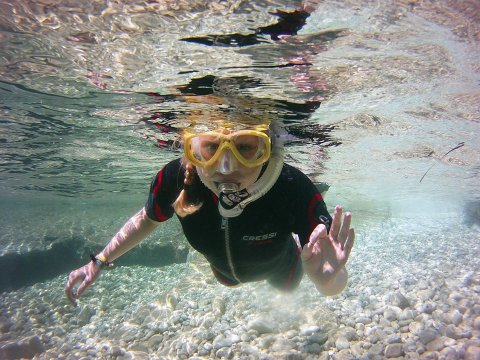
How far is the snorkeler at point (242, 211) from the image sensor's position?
2.98 m

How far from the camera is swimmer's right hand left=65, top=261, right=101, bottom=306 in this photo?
402 centimetres

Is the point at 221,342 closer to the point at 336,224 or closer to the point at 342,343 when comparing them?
the point at 342,343

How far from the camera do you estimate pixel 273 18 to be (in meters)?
3.70

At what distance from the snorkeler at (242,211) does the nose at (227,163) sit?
0.01 m

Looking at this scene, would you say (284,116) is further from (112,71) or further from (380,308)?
(380,308)

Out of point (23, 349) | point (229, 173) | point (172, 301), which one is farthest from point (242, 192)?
point (23, 349)

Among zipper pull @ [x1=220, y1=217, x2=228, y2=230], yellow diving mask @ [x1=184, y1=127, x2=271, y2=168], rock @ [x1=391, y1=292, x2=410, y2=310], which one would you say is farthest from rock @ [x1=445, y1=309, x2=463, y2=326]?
yellow diving mask @ [x1=184, y1=127, x2=271, y2=168]

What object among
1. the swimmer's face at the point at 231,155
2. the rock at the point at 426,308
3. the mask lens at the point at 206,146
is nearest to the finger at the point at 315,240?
the swimmer's face at the point at 231,155

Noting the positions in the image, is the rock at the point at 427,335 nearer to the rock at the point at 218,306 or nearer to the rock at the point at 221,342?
the rock at the point at 221,342

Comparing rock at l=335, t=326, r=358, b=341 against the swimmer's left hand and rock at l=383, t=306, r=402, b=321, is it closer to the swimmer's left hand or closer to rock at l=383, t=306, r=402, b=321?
rock at l=383, t=306, r=402, b=321

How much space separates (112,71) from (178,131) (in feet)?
12.2

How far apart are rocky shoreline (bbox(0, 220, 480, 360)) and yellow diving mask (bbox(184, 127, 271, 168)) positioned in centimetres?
345

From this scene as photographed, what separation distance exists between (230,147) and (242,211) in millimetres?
858

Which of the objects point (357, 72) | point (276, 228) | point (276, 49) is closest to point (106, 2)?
point (276, 49)
